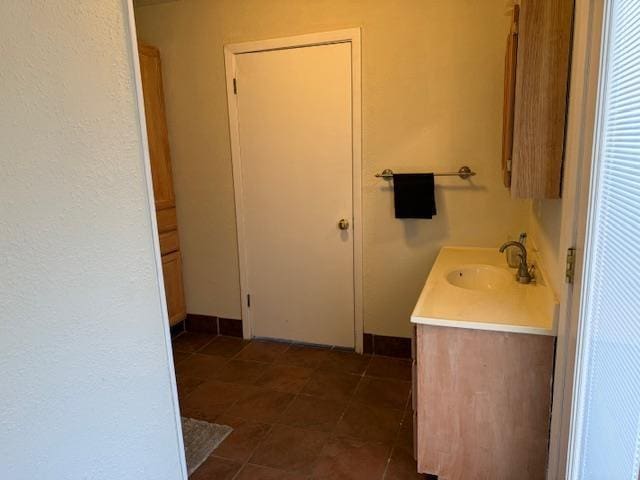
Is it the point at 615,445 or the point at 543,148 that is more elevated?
the point at 543,148

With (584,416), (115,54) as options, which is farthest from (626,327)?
(115,54)

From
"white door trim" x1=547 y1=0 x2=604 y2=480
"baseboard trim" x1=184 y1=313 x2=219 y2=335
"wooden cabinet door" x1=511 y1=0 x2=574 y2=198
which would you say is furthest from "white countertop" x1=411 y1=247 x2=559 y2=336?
"baseboard trim" x1=184 y1=313 x2=219 y2=335

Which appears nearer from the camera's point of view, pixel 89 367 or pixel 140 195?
pixel 89 367

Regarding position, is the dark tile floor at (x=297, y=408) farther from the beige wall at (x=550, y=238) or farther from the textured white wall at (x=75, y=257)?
the beige wall at (x=550, y=238)

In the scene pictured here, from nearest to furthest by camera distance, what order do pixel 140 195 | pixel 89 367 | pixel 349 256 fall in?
1. pixel 89 367
2. pixel 140 195
3. pixel 349 256

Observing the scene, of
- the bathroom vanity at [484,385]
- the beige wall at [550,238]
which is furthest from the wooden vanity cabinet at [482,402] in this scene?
the beige wall at [550,238]

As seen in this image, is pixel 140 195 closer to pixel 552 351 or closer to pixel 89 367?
pixel 89 367

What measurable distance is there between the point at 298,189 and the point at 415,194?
80 centimetres

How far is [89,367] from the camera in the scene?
41.3 inches

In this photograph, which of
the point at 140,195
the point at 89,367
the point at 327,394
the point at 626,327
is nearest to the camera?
the point at 626,327

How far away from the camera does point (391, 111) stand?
106 inches

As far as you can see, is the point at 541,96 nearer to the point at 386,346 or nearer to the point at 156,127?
the point at 386,346

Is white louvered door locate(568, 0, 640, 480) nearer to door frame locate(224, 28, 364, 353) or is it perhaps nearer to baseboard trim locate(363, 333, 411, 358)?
baseboard trim locate(363, 333, 411, 358)

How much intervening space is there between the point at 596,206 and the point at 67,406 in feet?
4.49
